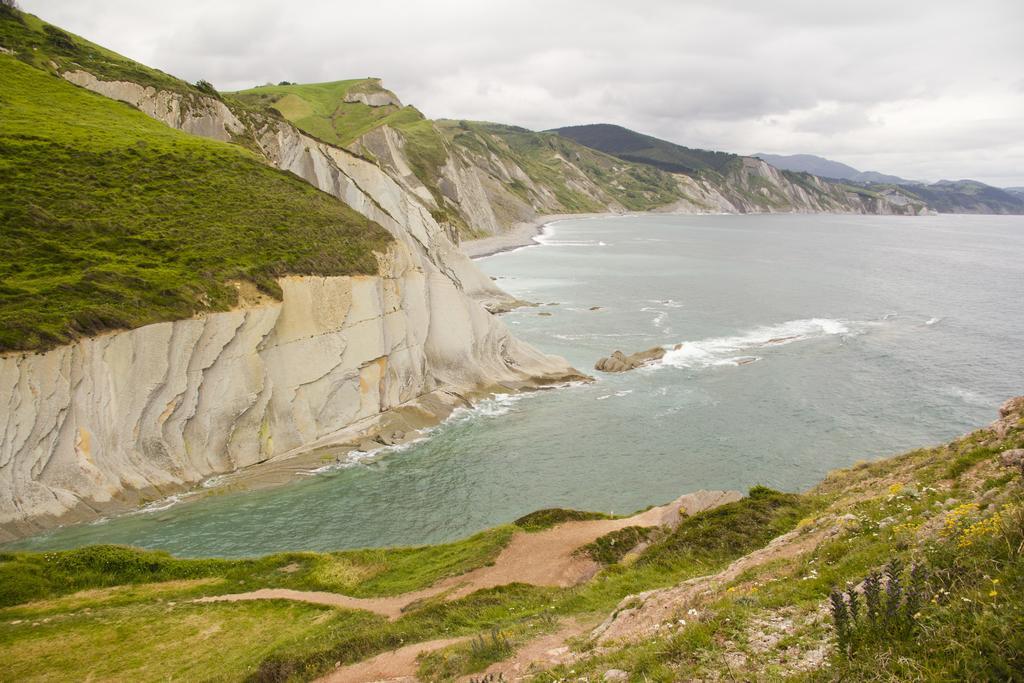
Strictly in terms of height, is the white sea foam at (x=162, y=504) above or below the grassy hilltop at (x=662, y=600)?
below

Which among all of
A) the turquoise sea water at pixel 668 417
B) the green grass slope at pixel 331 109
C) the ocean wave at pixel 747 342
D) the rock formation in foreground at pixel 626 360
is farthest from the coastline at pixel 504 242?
the rock formation in foreground at pixel 626 360

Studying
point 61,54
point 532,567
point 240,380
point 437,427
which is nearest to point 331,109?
point 61,54

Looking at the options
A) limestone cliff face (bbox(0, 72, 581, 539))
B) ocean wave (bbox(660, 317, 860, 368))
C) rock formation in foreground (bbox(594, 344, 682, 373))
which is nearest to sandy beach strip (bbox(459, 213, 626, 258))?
ocean wave (bbox(660, 317, 860, 368))

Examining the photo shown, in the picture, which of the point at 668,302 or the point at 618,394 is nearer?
the point at 618,394

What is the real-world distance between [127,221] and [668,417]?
1577 inches

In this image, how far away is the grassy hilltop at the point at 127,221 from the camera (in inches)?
1224

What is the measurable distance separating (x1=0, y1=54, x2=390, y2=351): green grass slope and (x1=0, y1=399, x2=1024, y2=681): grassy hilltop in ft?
46.6

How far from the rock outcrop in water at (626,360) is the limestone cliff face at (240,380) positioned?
4.06 metres

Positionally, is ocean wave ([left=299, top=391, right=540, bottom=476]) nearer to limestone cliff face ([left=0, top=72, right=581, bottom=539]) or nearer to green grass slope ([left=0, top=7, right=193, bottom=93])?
limestone cliff face ([left=0, top=72, right=581, bottom=539])

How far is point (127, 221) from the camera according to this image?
1528 inches

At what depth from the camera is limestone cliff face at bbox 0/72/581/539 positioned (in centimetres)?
2736

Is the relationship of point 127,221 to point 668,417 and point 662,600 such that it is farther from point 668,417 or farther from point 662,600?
point 662,600

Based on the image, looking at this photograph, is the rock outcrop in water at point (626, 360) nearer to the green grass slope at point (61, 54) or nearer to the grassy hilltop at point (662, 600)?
the grassy hilltop at point (662, 600)

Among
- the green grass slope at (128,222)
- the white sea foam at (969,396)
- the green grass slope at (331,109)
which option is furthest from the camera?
the green grass slope at (331,109)
